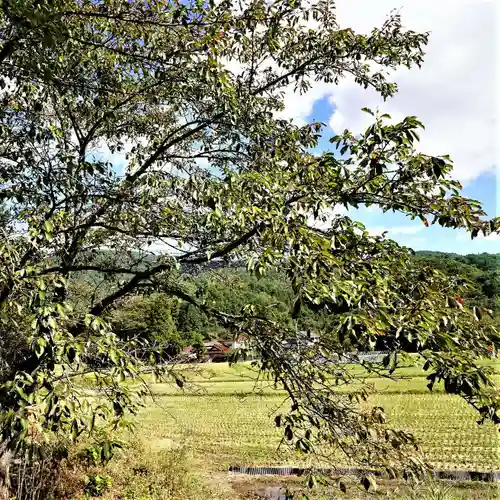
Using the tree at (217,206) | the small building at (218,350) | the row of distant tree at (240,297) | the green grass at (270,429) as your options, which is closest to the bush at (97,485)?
the green grass at (270,429)

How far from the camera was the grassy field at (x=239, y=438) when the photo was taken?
341 inches

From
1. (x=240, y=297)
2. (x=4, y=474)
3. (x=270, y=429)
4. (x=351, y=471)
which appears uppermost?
(x=240, y=297)

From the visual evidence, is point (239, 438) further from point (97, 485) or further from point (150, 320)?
point (150, 320)

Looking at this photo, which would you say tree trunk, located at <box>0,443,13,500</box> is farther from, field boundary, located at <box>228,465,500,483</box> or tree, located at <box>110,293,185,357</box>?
field boundary, located at <box>228,465,500,483</box>

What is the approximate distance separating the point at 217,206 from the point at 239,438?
14806mm

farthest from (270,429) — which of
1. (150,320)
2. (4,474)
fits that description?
(4,474)

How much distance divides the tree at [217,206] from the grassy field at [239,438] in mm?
1143

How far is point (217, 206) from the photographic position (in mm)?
2936

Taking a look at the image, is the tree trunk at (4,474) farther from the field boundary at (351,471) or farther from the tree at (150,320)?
the field boundary at (351,471)

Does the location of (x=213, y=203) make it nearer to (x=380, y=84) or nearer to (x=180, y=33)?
(x=180, y=33)

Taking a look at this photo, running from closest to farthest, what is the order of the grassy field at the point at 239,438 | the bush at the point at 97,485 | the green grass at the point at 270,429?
1. the bush at the point at 97,485
2. the grassy field at the point at 239,438
3. the green grass at the point at 270,429

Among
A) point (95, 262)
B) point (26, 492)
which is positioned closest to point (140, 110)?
point (95, 262)

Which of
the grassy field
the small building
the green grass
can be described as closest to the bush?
the grassy field

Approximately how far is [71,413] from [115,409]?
0.47m
